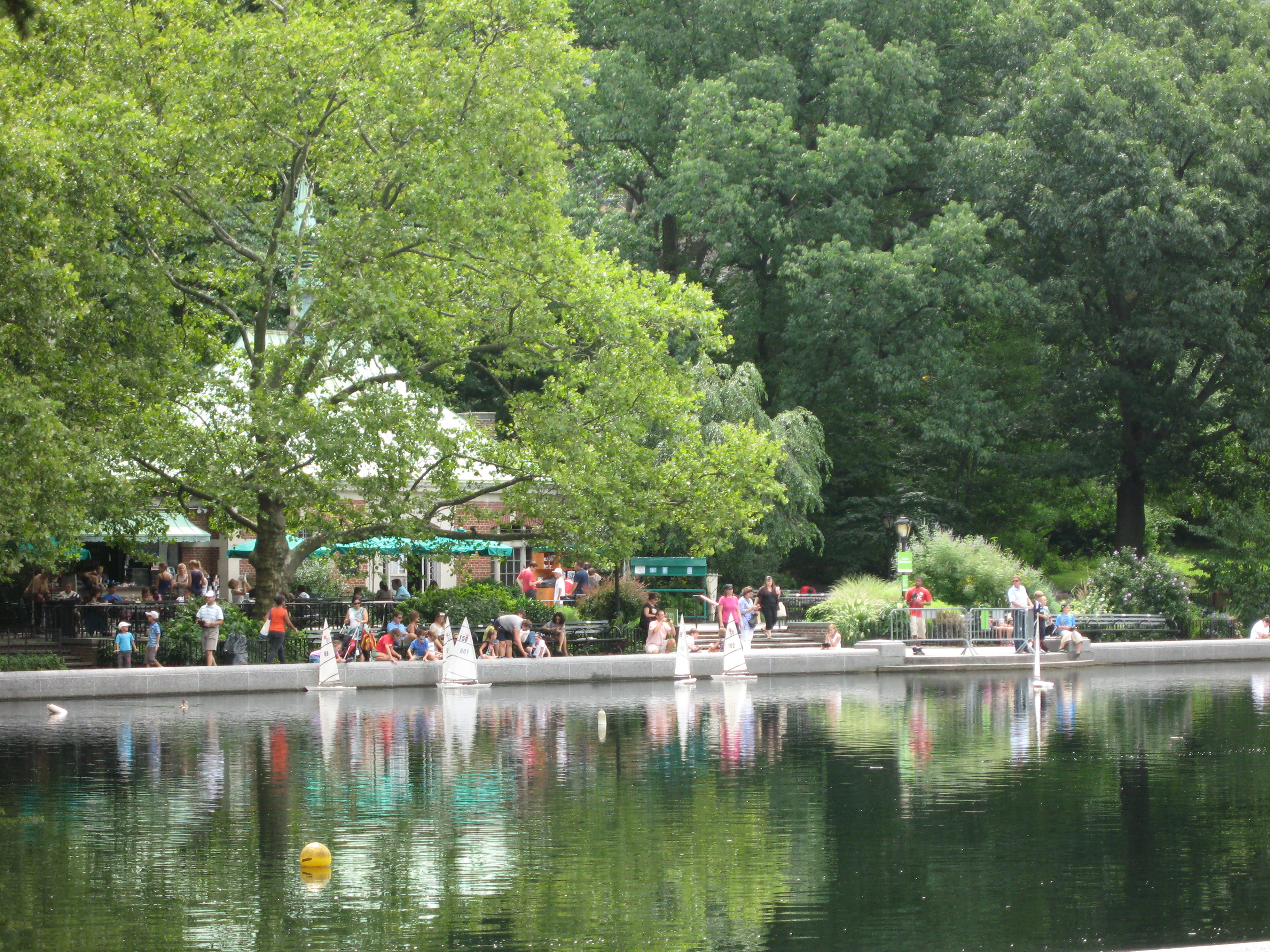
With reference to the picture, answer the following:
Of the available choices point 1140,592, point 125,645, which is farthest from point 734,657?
point 1140,592

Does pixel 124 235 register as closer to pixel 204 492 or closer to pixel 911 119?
pixel 204 492

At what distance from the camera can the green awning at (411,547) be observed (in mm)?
32000

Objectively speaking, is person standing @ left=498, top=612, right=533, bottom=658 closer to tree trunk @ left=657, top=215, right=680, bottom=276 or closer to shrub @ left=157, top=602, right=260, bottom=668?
shrub @ left=157, top=602, right=260, bottom=668

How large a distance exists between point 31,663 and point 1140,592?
25608mm

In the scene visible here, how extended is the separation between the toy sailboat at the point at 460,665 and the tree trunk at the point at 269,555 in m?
4.78

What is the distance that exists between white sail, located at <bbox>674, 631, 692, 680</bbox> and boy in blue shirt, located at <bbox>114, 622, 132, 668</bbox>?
998 centimetres

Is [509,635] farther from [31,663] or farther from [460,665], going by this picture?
[31,663]

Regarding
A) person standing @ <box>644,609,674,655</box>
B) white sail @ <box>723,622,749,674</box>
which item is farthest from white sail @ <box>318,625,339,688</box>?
white sail @ <box>723,622,749,674</box>

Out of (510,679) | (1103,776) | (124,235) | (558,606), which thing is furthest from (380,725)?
(124,235)

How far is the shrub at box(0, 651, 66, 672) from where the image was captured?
26.4 metres

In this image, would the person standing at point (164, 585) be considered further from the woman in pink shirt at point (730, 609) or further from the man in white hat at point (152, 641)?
the woman in pink shirt at point (730, 609)

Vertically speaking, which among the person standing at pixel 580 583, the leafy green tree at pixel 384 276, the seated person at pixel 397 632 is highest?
the leafy green tree at pixel 384 276

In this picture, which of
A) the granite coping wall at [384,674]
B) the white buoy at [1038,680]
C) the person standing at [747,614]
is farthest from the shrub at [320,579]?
the white buoy at [1038,680]

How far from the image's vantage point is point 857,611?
33.8 m
